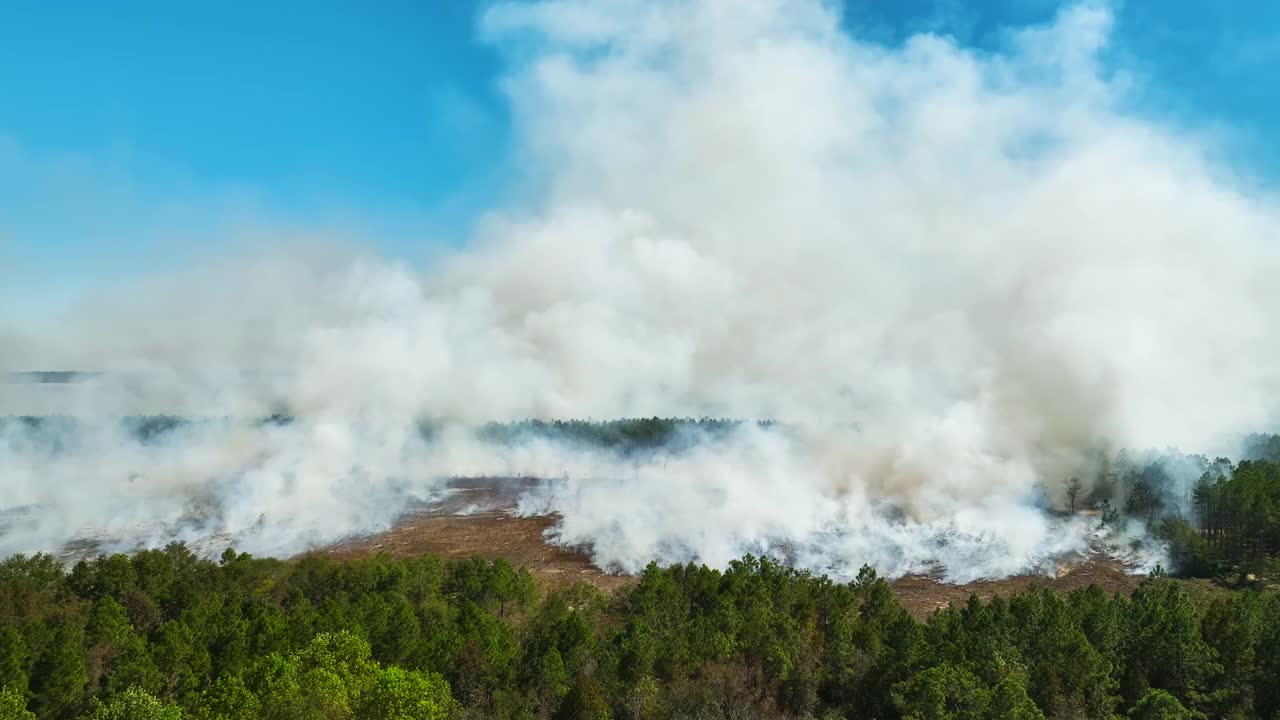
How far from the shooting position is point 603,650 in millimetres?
47875

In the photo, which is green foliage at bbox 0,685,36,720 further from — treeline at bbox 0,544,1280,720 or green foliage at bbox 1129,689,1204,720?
green foliage at bbox 1129,689,1204,720

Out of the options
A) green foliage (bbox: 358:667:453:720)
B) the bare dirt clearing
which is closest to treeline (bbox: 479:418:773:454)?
the bare dirt clearing

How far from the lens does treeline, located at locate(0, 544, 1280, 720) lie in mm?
36219

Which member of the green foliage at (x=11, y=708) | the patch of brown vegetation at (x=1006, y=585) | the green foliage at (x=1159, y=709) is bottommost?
the green foliage at (x=1159, y=709)

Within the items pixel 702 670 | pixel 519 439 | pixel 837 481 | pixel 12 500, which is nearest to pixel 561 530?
pixel 837 481

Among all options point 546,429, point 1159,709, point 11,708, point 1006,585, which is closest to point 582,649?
point 11,708

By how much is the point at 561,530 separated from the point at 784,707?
1998 inches

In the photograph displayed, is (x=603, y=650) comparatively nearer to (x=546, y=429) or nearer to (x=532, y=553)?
(x=532, y=553)

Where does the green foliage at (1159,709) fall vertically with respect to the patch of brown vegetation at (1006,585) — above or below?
below

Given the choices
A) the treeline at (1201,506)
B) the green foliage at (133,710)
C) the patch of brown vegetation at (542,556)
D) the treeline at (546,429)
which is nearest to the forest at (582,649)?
the green foliage at (133,710)

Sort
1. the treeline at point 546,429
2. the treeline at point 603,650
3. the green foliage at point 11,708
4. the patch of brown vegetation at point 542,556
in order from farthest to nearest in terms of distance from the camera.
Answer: the treeline at point 546,429, the patch of brown vegetation at point 542,556, the treeline at point 603,650, the green foliage at point 11,708

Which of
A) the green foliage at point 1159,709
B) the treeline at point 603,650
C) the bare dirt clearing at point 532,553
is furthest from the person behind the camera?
the bare dirt clearing at point 532,553

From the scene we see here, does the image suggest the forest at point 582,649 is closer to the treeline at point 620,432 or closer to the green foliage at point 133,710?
the green foliage at point 133,710

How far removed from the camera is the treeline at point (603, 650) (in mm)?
36219
